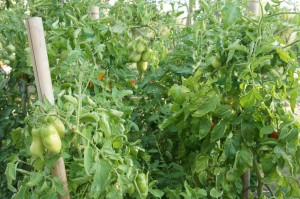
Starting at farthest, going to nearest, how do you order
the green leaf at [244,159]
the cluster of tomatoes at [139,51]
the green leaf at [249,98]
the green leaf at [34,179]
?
the cluster of tomatoes at [139,51] → the green leaf at [244,159] → the green leaf at [249,98] → the green leaf at [34,179]

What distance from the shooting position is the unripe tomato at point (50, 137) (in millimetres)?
935

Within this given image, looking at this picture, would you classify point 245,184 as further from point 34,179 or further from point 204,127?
point 34,179

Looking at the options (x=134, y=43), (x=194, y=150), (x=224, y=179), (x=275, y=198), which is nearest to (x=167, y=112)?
(x=194, y=150)

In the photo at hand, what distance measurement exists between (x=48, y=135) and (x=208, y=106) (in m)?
0.59

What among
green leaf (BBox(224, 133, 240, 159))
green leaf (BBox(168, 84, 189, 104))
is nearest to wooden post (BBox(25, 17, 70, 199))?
green leaf (BBox(168, 84, 189, 104))

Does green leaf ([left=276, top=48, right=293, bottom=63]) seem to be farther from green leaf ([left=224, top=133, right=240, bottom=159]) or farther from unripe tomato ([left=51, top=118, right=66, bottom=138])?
unripe tomato ([left=51, top=118, right=66, bottom=138])

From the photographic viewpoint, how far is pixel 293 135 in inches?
48.2

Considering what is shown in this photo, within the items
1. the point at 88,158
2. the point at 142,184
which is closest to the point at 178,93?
the point at 142,184

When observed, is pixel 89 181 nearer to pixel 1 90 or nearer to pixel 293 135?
pixel 293 135

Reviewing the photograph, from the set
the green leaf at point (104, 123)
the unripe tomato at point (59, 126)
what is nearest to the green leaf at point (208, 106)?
the green leaf at point (104, 123)

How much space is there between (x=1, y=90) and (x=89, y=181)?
37.4 inches

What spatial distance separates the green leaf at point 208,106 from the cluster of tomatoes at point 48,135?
51 cm

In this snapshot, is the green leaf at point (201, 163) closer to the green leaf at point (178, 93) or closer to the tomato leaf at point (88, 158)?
the green leaf at point (178, 93)

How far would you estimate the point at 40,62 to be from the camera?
1088mm
